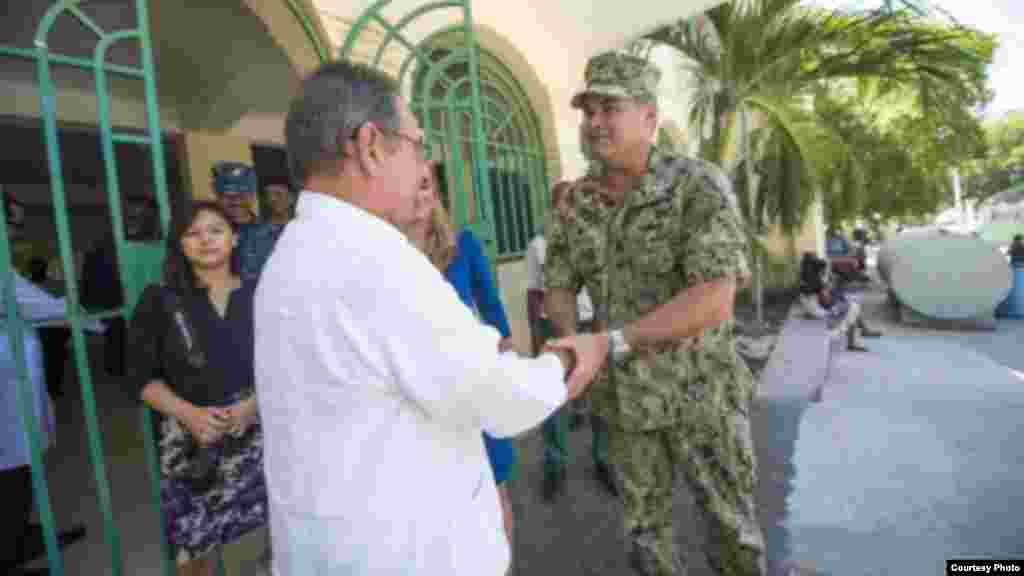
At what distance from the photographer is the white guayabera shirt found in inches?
34.1

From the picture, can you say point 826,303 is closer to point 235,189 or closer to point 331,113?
point 235,189

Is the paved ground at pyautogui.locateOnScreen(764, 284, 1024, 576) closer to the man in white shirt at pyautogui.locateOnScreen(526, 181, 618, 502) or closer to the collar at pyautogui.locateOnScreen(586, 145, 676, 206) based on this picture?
the man in white shirt at pyautogui.locateOnScreen(526, 181, 618, 502)

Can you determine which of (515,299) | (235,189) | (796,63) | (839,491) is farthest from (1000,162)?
(235,189)

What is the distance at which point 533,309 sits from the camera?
3883 mm

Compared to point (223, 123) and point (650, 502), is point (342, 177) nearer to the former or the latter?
point (650, 502)

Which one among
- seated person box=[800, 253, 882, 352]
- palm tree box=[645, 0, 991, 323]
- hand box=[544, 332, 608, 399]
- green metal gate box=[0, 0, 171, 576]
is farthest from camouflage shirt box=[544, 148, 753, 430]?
seated person box=[800, 253, 882, 352]

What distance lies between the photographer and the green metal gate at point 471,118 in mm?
2834

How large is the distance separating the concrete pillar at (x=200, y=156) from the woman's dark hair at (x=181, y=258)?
3.87 metres

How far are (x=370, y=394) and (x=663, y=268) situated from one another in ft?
3.54

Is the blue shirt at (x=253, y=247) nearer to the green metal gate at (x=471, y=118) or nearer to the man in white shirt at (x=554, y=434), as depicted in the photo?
the green metal gate at (x=471, y=118)

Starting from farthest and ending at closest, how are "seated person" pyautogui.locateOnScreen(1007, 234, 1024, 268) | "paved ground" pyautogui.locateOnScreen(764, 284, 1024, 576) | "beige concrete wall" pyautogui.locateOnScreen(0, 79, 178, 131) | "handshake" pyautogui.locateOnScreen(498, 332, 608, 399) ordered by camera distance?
"seated person" pyautogui.locateOnScreen(1007, 234, 1024, 268)
"beige concrete wall" pyautogui.locateOnScreen(0, 79, 178, 131)
"paved ground" pyautogui.locateOnScreen(764, 284, 1024, 576)
"handshake" pyautogui.locateOnScreen(498, 332, 608, 399)

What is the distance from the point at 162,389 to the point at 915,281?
784 centimetres

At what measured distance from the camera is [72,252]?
1.86 meters

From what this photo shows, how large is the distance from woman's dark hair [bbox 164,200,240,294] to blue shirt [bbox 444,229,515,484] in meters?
0.80
